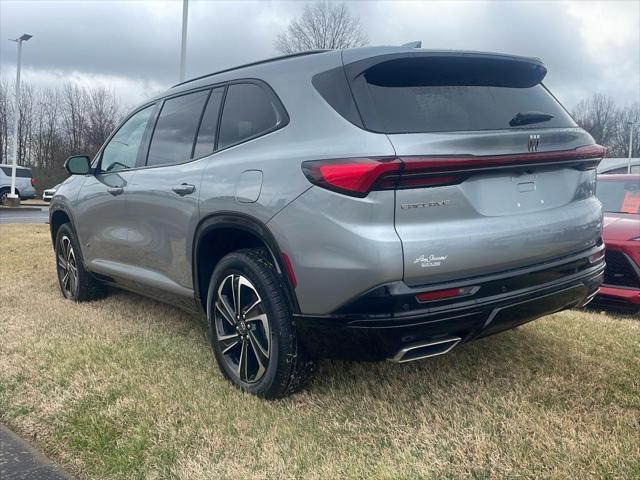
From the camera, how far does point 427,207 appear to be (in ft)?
8.36

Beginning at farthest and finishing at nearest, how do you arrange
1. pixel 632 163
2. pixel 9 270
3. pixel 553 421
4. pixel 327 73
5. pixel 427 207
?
pixel 632 163 < pixel 9 270 < pixel 327 73 < pixel 553 421 < pixel 427 207

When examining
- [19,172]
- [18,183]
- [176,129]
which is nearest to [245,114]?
[176,129]

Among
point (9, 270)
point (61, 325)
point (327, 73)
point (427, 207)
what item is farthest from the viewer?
point (9, 270)

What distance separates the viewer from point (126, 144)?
4812 mm

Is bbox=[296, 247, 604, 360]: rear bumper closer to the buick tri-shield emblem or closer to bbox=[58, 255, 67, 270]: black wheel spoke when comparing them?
the buick tri-shield emblem

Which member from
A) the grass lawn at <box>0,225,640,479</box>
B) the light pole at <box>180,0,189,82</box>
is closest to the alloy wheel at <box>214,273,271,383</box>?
the grass lawn at <box>0,225,640,479</box>

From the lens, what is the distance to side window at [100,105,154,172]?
181 inches

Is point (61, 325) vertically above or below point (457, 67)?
below

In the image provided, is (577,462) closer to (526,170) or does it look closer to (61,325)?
(526,170)

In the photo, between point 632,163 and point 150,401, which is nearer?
point 150,401

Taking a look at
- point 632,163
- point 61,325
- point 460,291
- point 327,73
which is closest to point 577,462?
point 460,291

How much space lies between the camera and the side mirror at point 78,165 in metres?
4.97

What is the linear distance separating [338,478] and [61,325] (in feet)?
10.1

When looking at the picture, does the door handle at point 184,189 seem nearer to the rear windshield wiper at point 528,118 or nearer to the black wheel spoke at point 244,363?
the black wheel spoke at point 244,363
